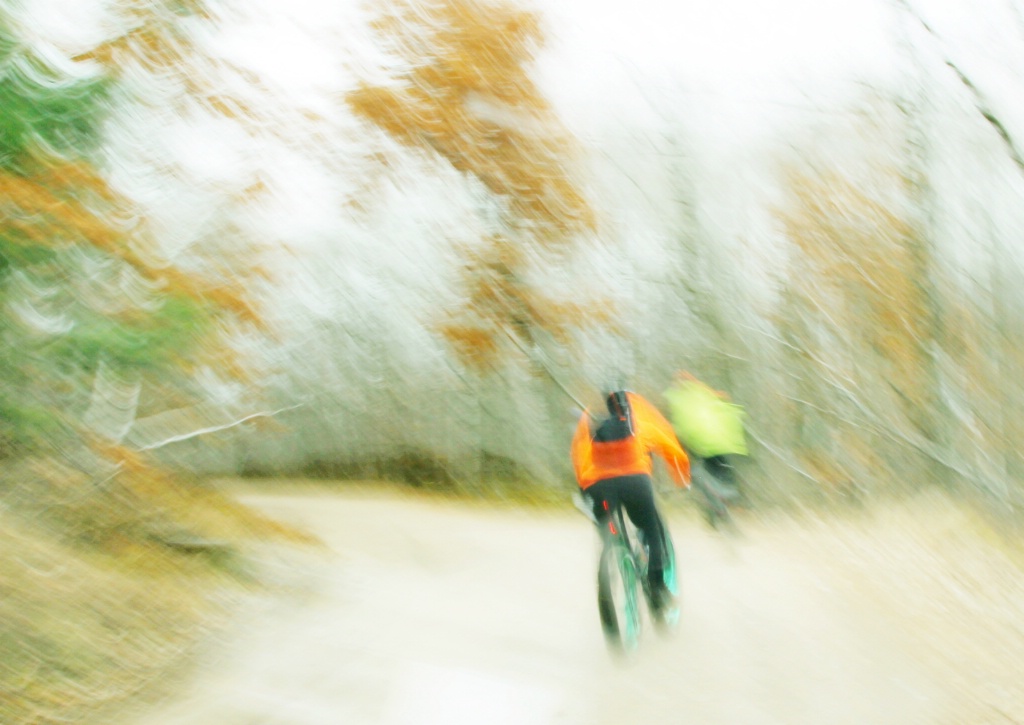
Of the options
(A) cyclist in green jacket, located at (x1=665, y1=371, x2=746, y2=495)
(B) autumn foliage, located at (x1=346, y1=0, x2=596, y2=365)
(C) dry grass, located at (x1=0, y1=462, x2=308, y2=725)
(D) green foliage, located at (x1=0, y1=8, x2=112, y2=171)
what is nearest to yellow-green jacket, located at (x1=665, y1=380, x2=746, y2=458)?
(A) cyclist in green jacket, located at (x1=665, y1=371, x2=746, y2=495)

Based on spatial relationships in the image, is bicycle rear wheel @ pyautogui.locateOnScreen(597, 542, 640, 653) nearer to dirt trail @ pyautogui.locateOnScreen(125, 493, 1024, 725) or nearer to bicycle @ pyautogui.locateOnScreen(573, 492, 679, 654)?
bicycle @ pyautogui.locateOnScreen(573, 492, 679, 654)

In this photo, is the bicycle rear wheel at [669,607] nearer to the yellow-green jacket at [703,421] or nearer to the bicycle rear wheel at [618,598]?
the bicycle rear wheel at [618,598]

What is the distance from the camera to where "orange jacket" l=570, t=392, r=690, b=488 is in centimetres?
659

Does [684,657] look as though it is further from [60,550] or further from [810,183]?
[810,183]

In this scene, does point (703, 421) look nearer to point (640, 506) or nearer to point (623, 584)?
point (640, 506)

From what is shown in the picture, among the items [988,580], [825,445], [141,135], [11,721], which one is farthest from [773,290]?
[11,721]

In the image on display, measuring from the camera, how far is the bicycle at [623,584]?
20.5 feet

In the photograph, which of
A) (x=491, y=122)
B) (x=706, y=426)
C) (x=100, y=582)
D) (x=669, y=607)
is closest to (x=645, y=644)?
(x=669, y=607)

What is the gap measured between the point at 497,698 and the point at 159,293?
4233 millimetres

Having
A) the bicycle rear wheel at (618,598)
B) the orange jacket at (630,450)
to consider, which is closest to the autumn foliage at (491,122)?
the orange jacket at (630,450)

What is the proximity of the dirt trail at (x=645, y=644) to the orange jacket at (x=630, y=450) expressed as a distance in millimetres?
1216

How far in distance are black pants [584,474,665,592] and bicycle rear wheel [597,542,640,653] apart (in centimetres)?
16

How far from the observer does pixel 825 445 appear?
70.1ft

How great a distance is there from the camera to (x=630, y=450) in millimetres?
6594
